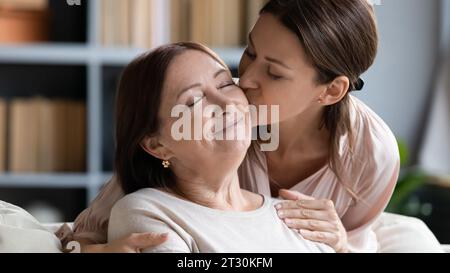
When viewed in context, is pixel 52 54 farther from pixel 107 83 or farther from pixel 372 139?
pixel 372 139

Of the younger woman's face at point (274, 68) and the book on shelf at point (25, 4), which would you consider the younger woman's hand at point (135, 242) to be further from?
the book on shelf at point (25, 4)

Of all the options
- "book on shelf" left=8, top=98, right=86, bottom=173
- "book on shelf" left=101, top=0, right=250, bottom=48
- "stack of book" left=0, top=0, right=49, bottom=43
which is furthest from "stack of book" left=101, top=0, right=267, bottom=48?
"book on shelf" left=8, top=98, right=86, bottom=173

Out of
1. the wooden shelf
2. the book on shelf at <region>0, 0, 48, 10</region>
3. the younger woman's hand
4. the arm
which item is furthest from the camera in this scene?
the wooden shelf

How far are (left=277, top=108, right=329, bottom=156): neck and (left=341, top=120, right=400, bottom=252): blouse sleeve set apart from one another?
52mm

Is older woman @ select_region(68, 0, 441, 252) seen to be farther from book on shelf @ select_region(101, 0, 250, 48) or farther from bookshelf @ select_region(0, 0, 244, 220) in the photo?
bookshelf @ select_region(0, 0, 244, 220)

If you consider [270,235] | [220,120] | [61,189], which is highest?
[220,120]

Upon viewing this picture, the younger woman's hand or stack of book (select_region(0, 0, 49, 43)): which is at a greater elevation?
stack of book (select_region(0, 0, 49, 43))

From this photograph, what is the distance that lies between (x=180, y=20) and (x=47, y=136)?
0.59m

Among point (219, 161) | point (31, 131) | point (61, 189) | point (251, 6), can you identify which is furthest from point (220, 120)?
point (31, 131)

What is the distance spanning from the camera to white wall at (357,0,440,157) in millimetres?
822

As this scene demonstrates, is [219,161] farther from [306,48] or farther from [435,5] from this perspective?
[435,5]
